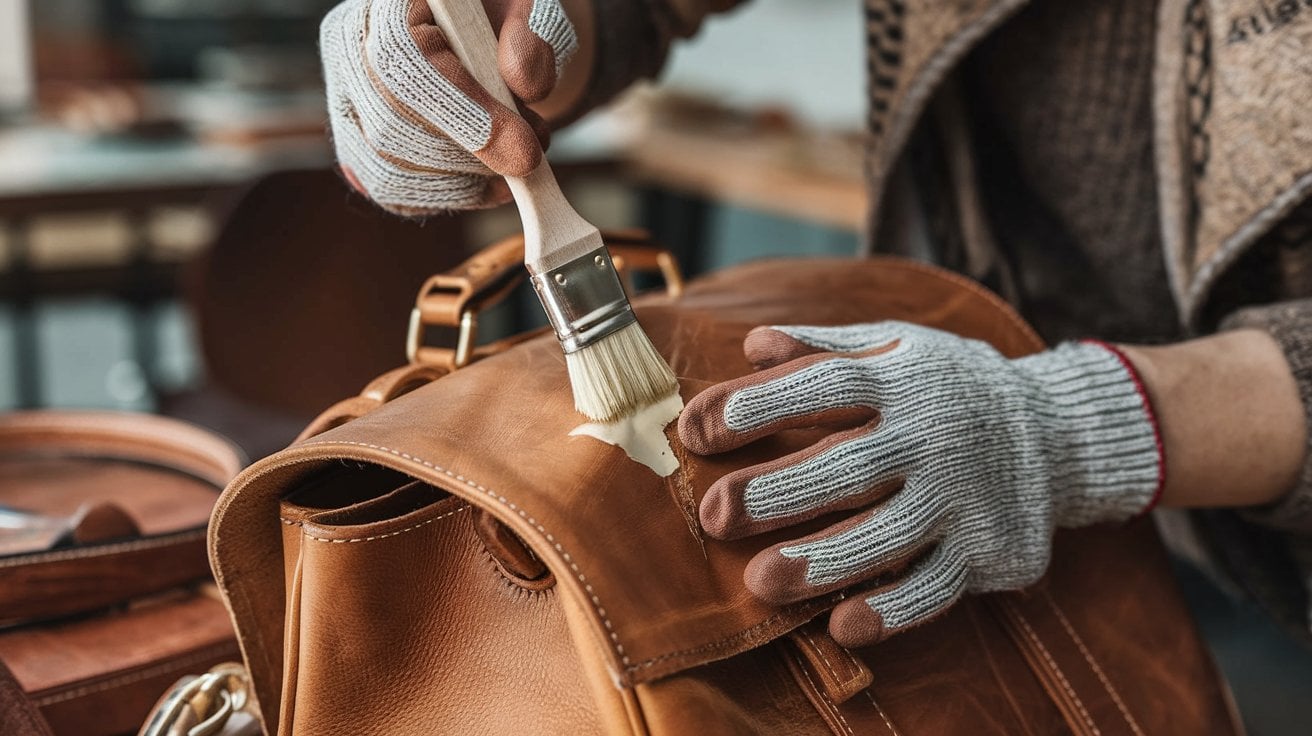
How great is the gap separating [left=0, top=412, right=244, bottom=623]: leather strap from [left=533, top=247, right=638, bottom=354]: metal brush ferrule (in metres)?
0.28

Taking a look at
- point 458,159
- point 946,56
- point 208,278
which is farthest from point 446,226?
point 458,159

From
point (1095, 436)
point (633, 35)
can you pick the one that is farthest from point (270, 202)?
point (1095, 436)

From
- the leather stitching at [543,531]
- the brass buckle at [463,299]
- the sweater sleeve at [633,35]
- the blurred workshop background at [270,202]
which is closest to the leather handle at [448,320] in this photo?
the brass buckle at [463,299]

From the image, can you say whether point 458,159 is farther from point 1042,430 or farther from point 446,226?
point 446,226

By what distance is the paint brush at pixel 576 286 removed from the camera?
0.56 meters

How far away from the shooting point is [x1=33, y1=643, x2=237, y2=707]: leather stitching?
0.59 meters

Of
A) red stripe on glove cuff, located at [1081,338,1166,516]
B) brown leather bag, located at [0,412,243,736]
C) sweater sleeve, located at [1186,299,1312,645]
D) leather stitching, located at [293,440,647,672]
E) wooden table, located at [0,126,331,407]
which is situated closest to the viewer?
leather stitching, located at [293,440,647,672]

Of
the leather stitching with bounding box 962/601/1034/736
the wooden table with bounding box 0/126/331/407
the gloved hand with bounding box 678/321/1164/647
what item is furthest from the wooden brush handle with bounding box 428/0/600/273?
the wooden table with bounding box 0/126/331/407

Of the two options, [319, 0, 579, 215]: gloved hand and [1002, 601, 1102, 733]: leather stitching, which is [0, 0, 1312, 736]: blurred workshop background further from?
[319, 0, 579, 215]: gloved hand

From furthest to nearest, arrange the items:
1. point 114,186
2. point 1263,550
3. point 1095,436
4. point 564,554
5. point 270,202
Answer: point 114,186 → point 270,202 → point 1263,550 → point 1095,436 → point 564,554

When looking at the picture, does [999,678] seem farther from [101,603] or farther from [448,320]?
[101,603]

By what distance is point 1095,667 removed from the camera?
707 mm

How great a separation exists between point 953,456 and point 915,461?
0.11 feet

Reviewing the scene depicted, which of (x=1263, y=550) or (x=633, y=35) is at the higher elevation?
(x=633, y=35)
